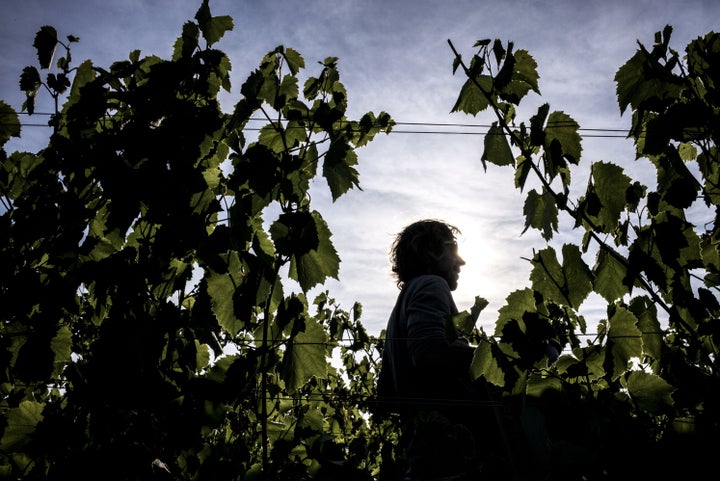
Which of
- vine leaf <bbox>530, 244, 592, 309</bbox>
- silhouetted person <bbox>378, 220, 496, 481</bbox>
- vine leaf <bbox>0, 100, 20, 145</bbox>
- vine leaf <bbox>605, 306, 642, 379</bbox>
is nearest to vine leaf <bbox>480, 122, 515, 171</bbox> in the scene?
vine leaf <bbox>530, 244, 592, 309</bbox>

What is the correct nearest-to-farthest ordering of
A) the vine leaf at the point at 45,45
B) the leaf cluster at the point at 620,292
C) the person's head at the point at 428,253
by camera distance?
the leaf cluster at the point at 620,292
the vine leaf at the point at 45,45
the person's head at the point at 428,253

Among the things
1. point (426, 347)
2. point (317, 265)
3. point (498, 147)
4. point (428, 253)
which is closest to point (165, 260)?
point (317, 265)

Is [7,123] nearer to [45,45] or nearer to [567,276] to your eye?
[45,45]

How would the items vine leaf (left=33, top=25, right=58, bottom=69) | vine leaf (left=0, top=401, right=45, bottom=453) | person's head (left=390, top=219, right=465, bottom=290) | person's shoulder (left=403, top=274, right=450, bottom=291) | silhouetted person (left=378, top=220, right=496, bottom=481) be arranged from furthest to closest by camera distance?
person's head (left=390, top=219, right=465, bottom=290), person's shoulder (left=403, top=274, right=450, bottom=291), silhouetted person (left=378, top=220, right=496, bottom=481), vine leaf (left=33, top=25, right=58, bottom=69), vine leaf (left=0, top=401, right=45, bottom=453)

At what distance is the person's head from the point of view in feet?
10.4

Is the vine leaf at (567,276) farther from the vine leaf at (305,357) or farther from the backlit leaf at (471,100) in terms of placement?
the vine leaf at (305,357)

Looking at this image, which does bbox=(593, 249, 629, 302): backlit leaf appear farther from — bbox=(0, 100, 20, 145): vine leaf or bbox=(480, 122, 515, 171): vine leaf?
bbox=(0, 100, 20, 145): vine leaf

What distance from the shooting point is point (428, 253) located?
10.4ft

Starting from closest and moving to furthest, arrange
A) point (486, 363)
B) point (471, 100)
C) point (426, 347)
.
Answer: point (486, 363) → point (471, 100) → point (426, 347)

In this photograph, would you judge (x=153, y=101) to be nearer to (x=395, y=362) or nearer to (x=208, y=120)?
(x=208, y=120)

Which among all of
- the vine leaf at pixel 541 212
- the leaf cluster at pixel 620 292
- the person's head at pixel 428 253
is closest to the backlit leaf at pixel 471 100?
the leaf cluster at pixel 620 292

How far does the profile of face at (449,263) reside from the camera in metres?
3.18

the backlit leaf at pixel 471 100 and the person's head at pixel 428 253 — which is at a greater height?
the person's head at pixel 428 253

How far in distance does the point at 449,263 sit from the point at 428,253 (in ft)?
0.52
